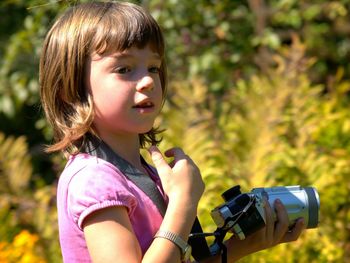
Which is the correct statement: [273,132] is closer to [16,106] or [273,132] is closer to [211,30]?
[211,30]

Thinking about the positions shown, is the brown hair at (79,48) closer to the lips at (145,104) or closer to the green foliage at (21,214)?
the lips at (145,104)

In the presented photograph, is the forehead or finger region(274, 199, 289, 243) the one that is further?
finger region(274, 199, 289, 243)

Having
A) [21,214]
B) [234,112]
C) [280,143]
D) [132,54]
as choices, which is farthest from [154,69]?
[234,112]

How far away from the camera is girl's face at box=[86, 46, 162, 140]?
195cm

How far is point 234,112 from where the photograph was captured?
548cm

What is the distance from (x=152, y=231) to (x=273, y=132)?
2834 mm

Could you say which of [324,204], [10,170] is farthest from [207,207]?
[10,170]

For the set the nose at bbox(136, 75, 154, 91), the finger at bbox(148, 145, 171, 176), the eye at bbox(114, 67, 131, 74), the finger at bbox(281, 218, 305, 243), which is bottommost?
the finger at bbox(281, 218, 305, 243)

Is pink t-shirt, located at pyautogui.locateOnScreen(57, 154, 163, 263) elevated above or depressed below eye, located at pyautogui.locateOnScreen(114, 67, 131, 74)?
below

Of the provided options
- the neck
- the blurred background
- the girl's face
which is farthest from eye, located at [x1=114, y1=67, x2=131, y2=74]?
the blurred background

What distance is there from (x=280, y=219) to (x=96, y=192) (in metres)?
0.57

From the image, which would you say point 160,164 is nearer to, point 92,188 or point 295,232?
point 92,188

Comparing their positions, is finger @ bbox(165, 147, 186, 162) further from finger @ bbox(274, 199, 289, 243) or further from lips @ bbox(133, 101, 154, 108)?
finger @ bbox(274, 199, 289, 243)

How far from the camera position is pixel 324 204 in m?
4.35
